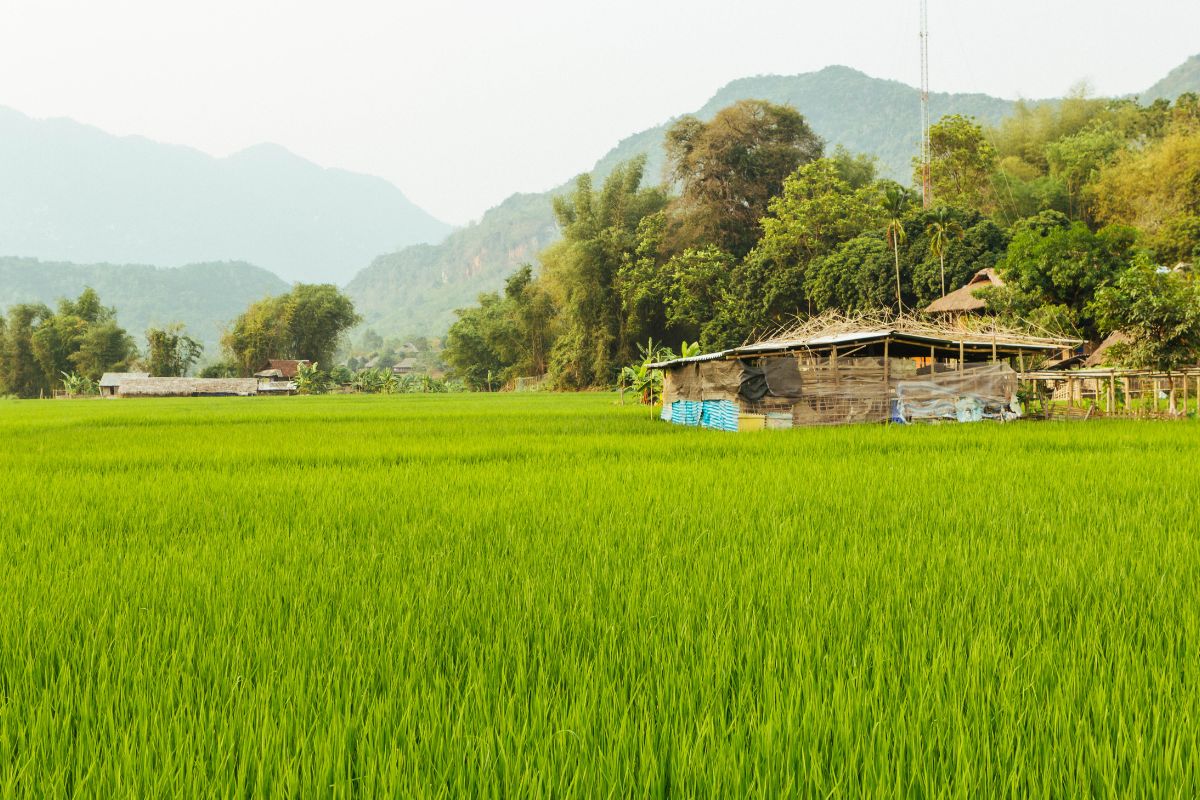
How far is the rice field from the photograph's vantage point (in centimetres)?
151

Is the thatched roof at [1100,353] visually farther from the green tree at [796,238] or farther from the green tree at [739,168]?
the green tree at [739,168]

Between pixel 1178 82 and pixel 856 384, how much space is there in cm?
14256

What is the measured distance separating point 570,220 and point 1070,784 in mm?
52634

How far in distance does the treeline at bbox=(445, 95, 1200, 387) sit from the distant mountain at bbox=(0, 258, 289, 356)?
460ft

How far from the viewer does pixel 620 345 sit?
5056cm

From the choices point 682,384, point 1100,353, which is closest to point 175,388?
point 682,384

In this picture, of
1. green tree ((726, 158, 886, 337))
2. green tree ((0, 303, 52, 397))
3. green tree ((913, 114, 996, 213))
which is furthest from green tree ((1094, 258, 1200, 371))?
green tree ((0, 303, 52, 397))

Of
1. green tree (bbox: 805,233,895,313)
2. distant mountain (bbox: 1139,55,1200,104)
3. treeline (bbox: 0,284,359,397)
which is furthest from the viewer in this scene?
distant mountain (bbox: 1139,55,1200,104)

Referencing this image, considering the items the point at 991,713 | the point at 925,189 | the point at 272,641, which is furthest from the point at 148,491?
the point at 925,189

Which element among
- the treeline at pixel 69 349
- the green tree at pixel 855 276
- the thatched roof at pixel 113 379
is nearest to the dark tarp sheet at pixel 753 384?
the green tree at pixel 855 276

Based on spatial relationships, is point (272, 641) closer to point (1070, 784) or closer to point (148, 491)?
point (1070, 784)

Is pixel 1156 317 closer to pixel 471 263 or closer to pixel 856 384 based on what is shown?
pixel 856 384

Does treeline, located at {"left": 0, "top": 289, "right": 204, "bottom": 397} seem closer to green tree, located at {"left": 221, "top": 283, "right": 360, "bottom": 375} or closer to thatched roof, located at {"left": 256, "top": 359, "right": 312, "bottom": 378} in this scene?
green tree, located at {"left": 221, "top": 283, "right": 360, "bottom": 375}

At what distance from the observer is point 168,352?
71625 mm
